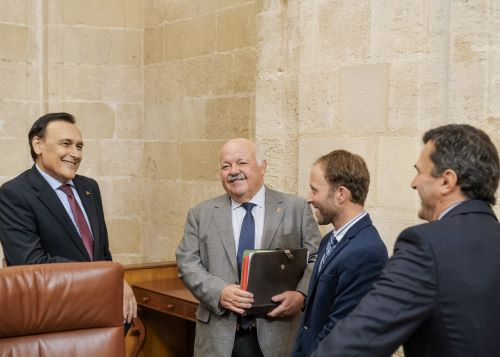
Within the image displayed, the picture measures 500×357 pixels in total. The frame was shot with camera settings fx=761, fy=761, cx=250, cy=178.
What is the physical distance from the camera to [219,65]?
5527 mm

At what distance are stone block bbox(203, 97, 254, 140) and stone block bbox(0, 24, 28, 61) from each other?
148cm

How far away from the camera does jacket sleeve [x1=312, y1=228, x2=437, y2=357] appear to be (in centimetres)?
179

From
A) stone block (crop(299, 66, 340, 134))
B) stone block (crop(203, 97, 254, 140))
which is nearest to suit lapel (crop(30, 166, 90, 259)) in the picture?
stone block (crop(299, 66, 340, 134))

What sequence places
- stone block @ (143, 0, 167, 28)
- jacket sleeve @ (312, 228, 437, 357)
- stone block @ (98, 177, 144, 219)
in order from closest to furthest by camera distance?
jacket sleeve @ (312, 228, 437, 357) < stone block @ (143, 0, 167, 28) < stone block @ (98, 177, 144, 219)

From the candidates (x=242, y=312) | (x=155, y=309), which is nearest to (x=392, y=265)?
(x=242, y=312)

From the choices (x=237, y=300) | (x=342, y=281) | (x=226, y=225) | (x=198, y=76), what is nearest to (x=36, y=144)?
(x=226, y=225)

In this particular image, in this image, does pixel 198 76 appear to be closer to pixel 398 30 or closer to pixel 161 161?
pixel 161 161

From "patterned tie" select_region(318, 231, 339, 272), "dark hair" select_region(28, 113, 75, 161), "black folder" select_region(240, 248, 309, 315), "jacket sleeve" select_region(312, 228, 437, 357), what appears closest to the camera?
"jacket sleeve" select_region(312, 228, 437, 357)

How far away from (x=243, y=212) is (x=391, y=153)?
70 cm

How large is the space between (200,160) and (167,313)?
1.41 metres

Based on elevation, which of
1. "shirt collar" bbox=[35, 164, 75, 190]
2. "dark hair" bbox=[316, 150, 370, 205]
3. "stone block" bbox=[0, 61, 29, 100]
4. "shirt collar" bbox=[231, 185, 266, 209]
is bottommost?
"shirt collar" bbox=[231, 185, 266, 209]

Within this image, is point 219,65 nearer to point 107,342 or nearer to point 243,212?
point 243,212

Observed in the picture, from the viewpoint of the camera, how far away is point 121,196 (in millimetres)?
6215

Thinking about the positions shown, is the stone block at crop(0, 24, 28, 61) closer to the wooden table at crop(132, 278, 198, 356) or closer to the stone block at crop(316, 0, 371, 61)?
the wooden table at crop(132, 278, 198, 356)
